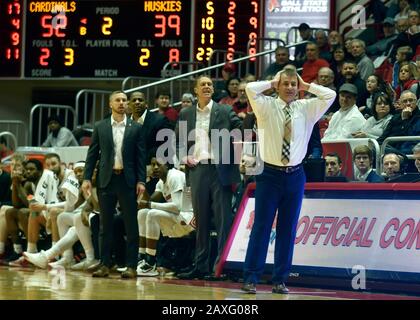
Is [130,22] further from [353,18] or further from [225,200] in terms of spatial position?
[225,200]

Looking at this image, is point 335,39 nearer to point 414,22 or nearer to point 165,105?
point 414,22

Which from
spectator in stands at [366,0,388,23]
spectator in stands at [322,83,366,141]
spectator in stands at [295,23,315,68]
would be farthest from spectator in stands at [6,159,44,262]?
spectator in stands at [366,0,388,23]

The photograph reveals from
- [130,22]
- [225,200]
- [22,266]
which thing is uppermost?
[130,22]

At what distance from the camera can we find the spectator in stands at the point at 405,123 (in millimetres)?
12805

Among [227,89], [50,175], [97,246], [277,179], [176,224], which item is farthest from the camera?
[227,89]

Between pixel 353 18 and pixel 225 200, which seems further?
pixel 353 18

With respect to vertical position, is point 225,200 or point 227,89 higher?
point 227,89

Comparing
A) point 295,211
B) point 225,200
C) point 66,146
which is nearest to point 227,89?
point 66,146

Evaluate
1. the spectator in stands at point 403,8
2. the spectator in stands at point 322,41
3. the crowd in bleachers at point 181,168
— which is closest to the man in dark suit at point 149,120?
the crowd in bleachers at point 181,168

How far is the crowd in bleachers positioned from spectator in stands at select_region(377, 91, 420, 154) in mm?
13

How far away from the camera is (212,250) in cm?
1316

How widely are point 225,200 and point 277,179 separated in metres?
2.01

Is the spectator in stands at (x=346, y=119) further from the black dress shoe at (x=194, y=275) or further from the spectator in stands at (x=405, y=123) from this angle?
the black dress shoe at (x=194, y=275)

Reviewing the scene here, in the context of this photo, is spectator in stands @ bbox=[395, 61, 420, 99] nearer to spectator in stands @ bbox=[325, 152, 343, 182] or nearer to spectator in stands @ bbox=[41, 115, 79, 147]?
spectator in stands @ bbox=[325, 152, 343, 182]
